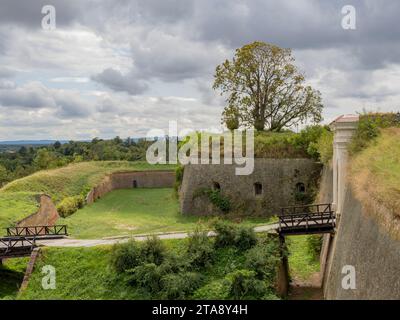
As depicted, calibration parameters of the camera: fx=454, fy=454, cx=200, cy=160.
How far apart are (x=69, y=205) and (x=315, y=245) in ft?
69.1

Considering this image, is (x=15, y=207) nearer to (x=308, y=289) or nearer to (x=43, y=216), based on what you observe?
(x=43, y=216)

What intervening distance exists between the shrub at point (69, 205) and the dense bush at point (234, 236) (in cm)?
2014

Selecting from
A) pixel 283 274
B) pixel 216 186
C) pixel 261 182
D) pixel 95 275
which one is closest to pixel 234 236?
pixel 283 274

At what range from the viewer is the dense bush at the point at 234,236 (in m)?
18.1

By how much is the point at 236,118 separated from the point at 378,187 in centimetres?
2494

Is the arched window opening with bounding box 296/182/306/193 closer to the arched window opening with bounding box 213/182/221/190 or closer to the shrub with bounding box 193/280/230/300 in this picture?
the arched window opening with bounding box 213/182/221/190

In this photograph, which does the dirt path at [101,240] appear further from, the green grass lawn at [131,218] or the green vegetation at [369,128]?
the green vegetation at [369,128]

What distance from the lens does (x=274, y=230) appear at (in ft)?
62.8

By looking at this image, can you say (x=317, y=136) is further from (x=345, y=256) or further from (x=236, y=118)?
(x=345, y=256)

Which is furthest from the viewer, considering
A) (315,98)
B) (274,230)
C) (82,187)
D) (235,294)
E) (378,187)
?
(82,187)

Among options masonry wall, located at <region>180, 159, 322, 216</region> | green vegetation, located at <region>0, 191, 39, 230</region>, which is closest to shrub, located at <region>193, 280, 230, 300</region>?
green vegetation, located at <region>0, 191, 39, 230</region>

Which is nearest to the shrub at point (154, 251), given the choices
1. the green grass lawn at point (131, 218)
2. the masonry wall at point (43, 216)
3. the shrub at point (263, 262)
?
the shrub at point (263, 262)
